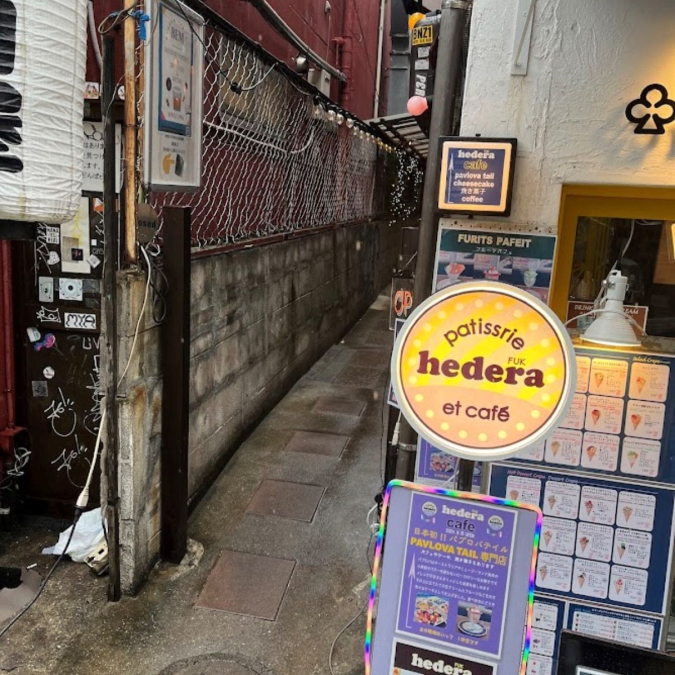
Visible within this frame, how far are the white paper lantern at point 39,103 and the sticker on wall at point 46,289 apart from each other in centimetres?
173

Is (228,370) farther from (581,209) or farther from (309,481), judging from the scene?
(581,209)

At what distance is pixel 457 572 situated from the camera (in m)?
2.59

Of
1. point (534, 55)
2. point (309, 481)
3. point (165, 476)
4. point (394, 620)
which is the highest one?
point (534, 55)

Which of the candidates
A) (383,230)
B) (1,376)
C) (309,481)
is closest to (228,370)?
(309,481)

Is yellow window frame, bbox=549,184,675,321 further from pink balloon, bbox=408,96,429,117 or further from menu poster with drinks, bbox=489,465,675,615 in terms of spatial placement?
pink balloon, bbox=408,96,429,117

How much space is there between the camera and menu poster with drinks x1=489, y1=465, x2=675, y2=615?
342 cm

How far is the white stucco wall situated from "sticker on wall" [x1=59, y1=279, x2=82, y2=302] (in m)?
3.17

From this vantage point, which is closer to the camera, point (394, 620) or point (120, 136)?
point (394, 620)

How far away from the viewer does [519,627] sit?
2514 millimetres

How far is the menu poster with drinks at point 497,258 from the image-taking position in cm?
392

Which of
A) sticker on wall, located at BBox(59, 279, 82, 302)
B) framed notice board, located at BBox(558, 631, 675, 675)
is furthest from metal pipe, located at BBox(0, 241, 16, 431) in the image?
framed notice board, located at BBox(558, 631, 675, 675)

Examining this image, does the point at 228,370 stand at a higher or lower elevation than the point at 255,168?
lower

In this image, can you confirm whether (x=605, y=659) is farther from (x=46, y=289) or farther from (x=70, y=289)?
(x=46, y=289)

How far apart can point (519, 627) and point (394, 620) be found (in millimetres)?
514
